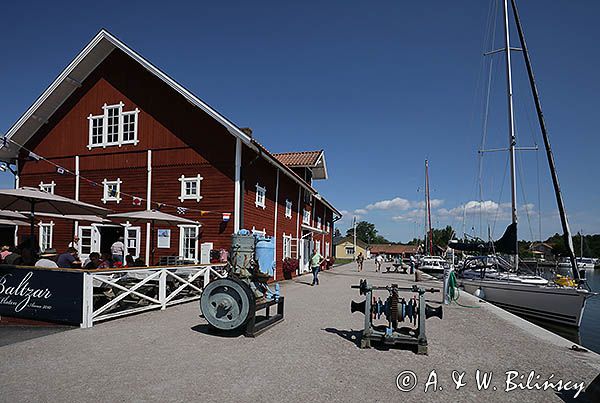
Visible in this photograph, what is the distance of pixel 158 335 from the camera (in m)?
7.56

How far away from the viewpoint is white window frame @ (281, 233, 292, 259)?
20.6 meters

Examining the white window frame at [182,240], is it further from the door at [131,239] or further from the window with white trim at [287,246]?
the window with white trim at [287,246]

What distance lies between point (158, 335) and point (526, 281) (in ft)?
51.9

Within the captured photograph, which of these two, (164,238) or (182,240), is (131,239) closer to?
(164,238)

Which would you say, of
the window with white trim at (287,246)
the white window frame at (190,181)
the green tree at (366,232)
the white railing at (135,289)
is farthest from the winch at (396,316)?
the green tree at (366,232)

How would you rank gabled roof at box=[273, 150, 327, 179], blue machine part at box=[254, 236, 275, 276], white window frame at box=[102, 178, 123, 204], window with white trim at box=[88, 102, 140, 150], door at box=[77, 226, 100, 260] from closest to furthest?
blue machine part at box=[254, 236, 275, 276]
white window frame at box=[102, 178, 123, 204]
door at box=[77, 226, 100, 260]
window with white trim at box=[88, 102, 140, 150]
gabled roof at box=[273, 150, 327, 179]

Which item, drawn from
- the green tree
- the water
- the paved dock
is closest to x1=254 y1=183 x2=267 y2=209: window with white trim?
the paved dock

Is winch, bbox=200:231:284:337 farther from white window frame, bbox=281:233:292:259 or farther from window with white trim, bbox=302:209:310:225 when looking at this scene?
window with white trim, bbox=302:209:310:225

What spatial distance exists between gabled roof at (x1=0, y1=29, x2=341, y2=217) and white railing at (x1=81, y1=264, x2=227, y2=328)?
5298mm

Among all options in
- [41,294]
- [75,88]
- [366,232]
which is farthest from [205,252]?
[366,232]

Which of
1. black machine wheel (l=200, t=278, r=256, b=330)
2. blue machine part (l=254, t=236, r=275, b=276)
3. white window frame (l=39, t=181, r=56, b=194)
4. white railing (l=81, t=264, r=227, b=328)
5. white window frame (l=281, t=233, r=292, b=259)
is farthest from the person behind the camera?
white window frame (l=281, t=233, r=292, b=259)

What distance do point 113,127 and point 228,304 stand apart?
12.5 meters

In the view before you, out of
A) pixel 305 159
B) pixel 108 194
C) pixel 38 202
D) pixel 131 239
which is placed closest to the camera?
pixel 38 202

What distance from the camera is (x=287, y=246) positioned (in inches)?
835
